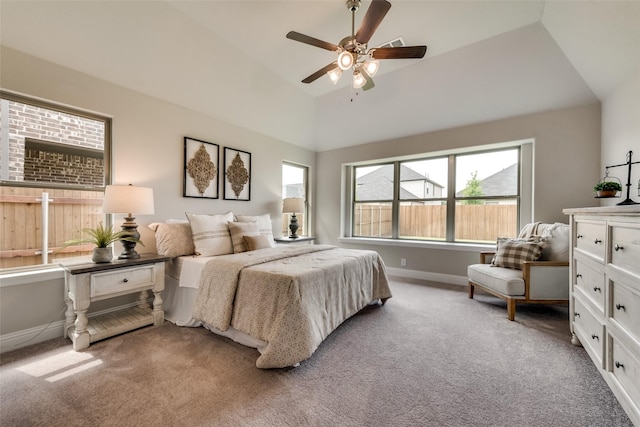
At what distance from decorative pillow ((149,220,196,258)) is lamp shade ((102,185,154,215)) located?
0.40m

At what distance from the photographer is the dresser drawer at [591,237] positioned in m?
1.63

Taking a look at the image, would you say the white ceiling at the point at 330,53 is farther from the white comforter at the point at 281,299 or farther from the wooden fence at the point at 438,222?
the white comforter at the point at 281,299

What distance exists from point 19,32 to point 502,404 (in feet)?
14.1

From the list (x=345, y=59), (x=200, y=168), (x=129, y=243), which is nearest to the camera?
(x=345, y=59)

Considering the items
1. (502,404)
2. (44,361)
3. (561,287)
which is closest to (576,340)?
(561,287)

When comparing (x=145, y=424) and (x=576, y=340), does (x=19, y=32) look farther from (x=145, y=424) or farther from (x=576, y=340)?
(x=576, y=340)

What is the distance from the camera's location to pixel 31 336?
2145mm

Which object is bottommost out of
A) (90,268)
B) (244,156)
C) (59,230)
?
(90,268)

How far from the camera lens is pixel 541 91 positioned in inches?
125

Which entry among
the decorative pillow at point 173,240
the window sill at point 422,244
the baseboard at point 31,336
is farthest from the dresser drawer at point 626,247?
the baseboard at point 31,336

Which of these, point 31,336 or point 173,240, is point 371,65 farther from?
point 31,336

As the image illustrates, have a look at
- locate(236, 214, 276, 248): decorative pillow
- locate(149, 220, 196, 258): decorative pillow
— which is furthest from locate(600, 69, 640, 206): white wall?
locate(149, 220, 196, 258): decorative pillow

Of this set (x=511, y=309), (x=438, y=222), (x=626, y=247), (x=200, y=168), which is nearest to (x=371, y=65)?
(x=626, y=247)

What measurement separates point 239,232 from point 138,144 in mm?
1459
